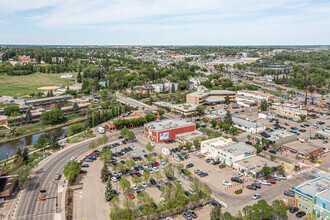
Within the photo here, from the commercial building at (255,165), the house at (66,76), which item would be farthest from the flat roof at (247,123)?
the house at (66,76)

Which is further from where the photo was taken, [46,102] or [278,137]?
[46,102]

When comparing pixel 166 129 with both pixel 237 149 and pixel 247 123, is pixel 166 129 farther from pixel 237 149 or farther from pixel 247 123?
pixel 247 123

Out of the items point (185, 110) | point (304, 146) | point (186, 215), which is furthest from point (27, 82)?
point (304, 146)

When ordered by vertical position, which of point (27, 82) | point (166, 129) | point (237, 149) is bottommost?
point (237, 149)

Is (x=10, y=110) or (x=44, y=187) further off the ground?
(x=10, y=110)

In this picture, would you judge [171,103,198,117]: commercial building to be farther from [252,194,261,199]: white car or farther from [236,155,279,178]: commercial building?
[252,194,261,199]: white car

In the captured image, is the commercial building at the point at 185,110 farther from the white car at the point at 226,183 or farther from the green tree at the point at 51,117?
the white car at the point at 226,183

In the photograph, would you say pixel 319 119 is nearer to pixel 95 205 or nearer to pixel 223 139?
pixel 223 139
